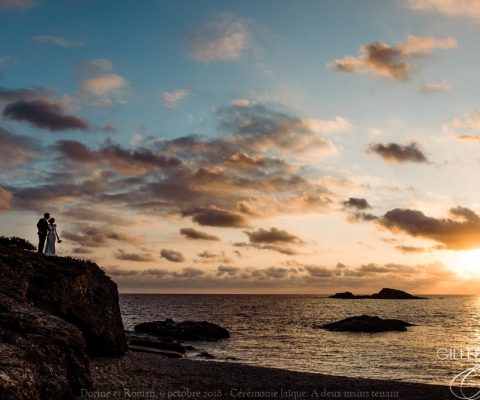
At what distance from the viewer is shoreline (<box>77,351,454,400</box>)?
22.0m

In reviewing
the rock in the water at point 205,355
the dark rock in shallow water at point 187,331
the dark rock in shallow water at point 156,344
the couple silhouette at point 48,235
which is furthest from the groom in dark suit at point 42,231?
the dark rock in shallow water at point 187,331

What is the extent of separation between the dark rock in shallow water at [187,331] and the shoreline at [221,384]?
1260 inches

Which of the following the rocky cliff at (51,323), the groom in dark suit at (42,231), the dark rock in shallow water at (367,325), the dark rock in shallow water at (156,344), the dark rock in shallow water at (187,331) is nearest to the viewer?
the rocky cliff at (51,323)

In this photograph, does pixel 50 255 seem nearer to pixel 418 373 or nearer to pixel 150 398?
pixel 150 398

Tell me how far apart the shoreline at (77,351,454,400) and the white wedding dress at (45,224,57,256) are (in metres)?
8.01

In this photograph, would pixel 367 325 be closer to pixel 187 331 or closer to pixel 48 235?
pixel 187 331

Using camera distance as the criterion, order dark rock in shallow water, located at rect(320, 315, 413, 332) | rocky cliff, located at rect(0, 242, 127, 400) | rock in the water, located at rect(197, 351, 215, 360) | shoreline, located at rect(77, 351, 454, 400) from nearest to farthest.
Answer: rocky cliff, located at rect(0, 242, 127, 400)
shoreline, located at rect(77, 351, 454, 400)
rock in the water, located at rect(197, 351, 215, 360)
dark rock in shallow water, located at rect(320, 315, 413, 332)

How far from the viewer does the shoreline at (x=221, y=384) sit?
2200cm

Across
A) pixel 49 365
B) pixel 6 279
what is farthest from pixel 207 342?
pixel 49 365

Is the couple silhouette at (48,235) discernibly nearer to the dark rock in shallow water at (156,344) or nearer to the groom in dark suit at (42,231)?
the groom in dark suit at (42,231)

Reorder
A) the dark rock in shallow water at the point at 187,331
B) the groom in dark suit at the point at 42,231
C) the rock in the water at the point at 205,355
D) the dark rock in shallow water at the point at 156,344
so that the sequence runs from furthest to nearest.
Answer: the dark rock in shallow water at the point at 187,331
the rock in the water at the point at 205,355
the dark rock in shallow water at the point at 156,344
the groom in dark suit at the point at 42,231

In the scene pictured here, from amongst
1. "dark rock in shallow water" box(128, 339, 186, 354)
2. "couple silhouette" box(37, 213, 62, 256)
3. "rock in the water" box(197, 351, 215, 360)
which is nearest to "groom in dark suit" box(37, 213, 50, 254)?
"couple silhouette" box(37, 213, 62, 256)

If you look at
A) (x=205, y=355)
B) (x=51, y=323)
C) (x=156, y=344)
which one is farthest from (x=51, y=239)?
(x=205, y=355)

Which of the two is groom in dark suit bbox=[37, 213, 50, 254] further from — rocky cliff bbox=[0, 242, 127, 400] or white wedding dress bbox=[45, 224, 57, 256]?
rocky cliff bbox=[0, 242, 127, 400]
